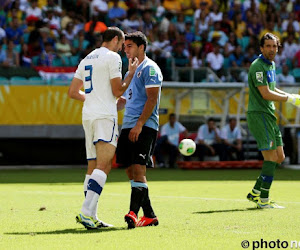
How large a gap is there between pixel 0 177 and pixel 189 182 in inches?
187

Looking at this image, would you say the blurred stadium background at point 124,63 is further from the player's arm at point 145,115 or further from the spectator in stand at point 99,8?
the player's arm at point 145,115

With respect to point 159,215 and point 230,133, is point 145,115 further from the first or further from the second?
point 230,133

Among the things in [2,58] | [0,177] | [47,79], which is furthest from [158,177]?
[2,58]

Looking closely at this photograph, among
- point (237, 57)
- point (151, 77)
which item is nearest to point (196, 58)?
point (237, 57)

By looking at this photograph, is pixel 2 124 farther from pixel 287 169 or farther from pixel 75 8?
pixel 287 169

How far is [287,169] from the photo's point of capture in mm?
21766

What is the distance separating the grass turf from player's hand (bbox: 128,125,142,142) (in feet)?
3.37

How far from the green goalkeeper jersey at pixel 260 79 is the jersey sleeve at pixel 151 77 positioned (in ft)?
8.59

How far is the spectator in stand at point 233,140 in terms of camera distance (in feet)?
75.4

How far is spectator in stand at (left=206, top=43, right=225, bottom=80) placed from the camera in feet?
81.9

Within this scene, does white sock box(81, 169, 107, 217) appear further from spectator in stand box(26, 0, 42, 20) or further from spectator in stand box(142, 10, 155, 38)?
spectator in stand box(142, 10, 155, 38)

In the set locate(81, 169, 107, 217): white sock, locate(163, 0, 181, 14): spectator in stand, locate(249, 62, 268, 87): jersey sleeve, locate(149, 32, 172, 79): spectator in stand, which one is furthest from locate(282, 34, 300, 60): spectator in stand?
locate(81, 169, 107, 217): white sock

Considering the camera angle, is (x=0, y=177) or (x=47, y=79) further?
(x=47, y=79)

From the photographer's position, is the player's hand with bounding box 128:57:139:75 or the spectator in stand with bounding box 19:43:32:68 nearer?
the player's hand with bounding box 128:57:139:75
